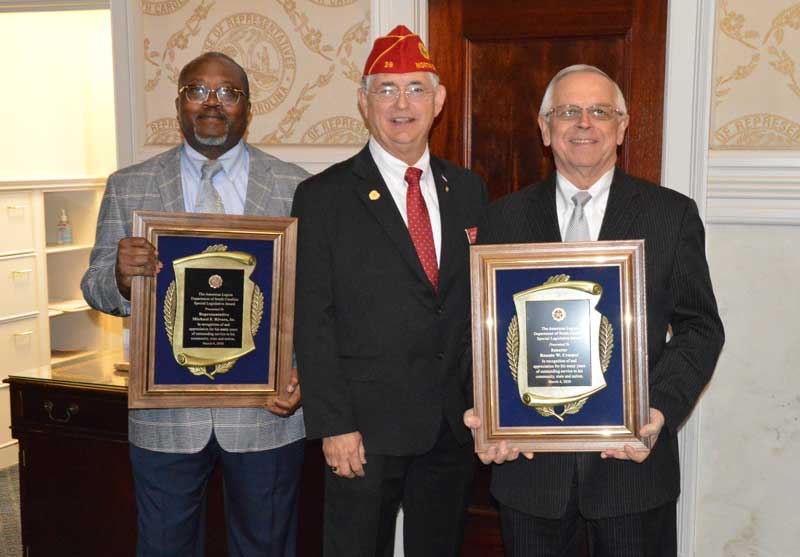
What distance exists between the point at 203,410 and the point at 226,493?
292mm

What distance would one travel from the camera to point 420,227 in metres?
2.32

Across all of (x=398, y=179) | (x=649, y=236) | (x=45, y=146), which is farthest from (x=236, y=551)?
(x=45, y=146)

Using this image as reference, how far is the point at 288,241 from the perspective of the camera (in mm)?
2311

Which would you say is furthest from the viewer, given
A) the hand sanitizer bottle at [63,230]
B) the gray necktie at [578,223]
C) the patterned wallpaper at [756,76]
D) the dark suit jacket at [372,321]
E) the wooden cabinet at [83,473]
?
the hand sanitizer bottle at [63,230]

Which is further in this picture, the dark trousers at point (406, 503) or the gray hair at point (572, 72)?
the dark trousers at point (406, 503)

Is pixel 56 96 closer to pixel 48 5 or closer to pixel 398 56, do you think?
pixel 48 5

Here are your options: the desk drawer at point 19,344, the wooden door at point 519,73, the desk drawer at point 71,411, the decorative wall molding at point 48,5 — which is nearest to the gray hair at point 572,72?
the wooden door at point 519,73

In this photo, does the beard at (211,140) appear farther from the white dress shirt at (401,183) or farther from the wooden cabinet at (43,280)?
the wooden cabinet at (43,280)

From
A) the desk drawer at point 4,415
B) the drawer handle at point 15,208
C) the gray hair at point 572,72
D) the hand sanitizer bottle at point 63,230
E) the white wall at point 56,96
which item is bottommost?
the desk drawer at point 4,415

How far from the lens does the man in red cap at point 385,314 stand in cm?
227

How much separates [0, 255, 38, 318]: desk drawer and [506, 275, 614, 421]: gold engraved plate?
3.72 meters

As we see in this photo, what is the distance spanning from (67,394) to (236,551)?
1063mm

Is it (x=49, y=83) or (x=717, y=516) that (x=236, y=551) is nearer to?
(x=717, y=516)

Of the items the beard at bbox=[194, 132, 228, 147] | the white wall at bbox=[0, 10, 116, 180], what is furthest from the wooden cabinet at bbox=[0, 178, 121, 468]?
the beard at bbox=[194, 132, 228, 147]
